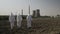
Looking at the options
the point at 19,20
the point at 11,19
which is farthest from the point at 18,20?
the point at 11,19

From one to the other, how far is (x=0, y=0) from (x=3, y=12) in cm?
31

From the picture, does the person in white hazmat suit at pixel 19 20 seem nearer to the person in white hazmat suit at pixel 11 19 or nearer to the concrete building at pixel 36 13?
the person in white hazmat suit at pixel 11 19

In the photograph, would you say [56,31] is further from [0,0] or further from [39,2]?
[0,0]

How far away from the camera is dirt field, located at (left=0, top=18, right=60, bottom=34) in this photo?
2.19m

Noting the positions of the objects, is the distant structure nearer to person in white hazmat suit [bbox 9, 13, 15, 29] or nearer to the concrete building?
the concrete building

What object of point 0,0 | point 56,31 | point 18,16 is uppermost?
point 0,0

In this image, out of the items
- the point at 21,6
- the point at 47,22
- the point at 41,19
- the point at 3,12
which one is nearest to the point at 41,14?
the point at 41,19

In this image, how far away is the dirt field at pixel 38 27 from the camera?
2.19m

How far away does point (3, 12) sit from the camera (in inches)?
81.8

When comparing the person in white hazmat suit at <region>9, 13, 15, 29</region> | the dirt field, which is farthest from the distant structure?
the person in white hazmat suit at <region>9, 13, 15, 29</region>

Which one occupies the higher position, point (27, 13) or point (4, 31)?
point (27, 13)

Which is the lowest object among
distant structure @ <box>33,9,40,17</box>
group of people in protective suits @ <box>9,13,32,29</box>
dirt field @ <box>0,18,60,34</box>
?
dirt field @ <box>0,18,60,34</box>

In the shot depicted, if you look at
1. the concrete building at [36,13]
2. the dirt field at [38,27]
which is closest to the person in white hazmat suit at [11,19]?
the dirt field at [38,27]

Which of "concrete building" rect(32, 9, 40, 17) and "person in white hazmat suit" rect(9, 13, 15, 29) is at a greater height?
"concrete building" rect(32, 9, 40, 17)
